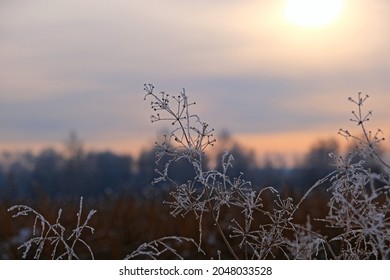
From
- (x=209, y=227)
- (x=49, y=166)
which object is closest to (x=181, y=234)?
(x=209, y=227)

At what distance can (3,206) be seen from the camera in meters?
4.40

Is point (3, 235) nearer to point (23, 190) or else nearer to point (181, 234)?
point (181, 234)

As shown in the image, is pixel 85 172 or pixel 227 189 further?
pixel 85 172

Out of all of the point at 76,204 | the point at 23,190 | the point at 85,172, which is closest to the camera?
the point at 76,204

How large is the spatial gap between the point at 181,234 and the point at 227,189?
261 centimetres

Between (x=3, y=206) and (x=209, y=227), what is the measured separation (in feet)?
4.34

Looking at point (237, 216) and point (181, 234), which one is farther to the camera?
point (237, 216)

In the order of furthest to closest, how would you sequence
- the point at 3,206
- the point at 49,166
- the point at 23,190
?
the point at 49,166 → the point at 23,190 → the point at 3,206

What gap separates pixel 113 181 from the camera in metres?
7.97
